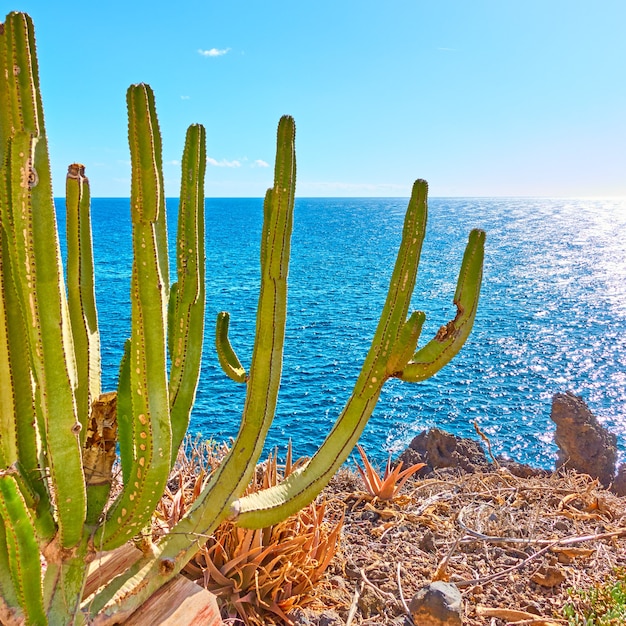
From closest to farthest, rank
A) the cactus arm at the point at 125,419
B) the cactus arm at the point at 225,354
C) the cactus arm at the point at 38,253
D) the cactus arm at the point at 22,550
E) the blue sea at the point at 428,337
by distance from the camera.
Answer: the cactus arm at the point at 22,550 < the cactus arm at the point at 38,253 < the cactus arm at the point at 125,419 < the cactus arm at the point at 225,354 < the blue sea at the point at 428,337

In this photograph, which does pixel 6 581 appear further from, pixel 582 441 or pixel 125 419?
pixel 582 441

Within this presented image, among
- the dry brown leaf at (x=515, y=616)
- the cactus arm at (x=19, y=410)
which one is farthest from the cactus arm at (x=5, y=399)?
the dry brown leaf at (x=515, y=616)

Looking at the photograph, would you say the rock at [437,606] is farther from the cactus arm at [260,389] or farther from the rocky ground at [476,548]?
the cactus arm at [260,389]

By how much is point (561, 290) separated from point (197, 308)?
4935cm

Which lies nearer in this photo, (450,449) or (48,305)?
(48,305)

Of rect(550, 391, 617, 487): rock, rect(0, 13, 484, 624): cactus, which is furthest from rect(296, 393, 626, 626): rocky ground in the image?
rect(550, 391, 617, 487): rock

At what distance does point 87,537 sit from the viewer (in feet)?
8.69

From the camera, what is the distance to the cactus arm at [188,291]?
320cm

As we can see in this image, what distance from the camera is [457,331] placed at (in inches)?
131

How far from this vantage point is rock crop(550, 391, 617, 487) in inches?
350

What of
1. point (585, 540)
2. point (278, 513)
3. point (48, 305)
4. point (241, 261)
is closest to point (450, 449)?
point (585, 540)

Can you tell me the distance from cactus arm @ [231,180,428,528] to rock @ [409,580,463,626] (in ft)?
2.91

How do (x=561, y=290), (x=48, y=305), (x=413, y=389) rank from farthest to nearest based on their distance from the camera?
(x=561, y=290) → (x=413, y=389) → (x=48, y=305)

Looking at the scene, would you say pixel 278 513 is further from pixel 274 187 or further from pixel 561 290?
pixel 561 290
